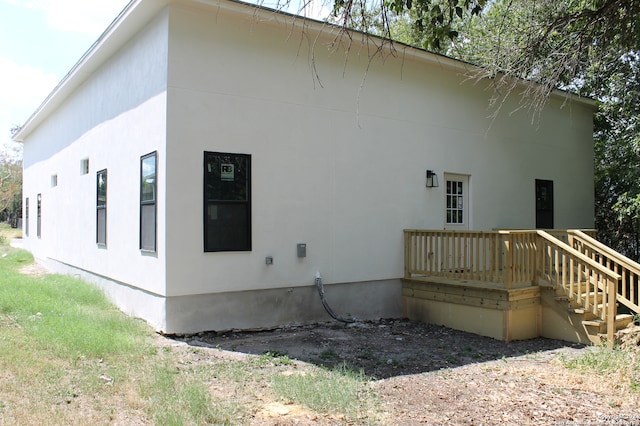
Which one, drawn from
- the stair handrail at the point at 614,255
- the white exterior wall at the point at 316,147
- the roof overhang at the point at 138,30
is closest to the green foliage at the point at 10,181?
the roof overhang at the point at 138,30

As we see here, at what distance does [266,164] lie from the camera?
25.7ft

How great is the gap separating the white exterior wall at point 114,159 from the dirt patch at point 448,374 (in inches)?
87.9

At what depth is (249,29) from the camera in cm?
772

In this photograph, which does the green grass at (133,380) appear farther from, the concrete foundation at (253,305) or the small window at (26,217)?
the small window at (26,217)

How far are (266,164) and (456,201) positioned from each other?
14.8 feet

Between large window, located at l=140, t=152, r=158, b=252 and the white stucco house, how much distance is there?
0.15ft

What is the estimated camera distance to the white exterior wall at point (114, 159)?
7.47 metres

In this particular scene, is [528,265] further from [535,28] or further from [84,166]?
[84,166]

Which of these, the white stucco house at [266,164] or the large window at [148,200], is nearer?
the white stucco house at [266,164]

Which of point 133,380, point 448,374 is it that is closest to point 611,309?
point 448,374

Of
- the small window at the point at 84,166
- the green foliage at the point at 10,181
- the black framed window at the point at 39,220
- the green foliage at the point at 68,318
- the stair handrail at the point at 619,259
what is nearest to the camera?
the green foliage at the point at 68,318

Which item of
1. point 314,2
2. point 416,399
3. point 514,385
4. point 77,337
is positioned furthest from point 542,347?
point 77,337

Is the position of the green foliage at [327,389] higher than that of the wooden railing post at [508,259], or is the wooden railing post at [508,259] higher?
the wooden railing post at [508,259]

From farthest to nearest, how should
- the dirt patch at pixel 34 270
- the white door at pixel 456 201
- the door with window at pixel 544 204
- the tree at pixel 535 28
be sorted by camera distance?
the dirt patch at pixel 34 270, the door with window at pixel 544 204, the white door at pixel 456 201, the tree at pixel 535 28
